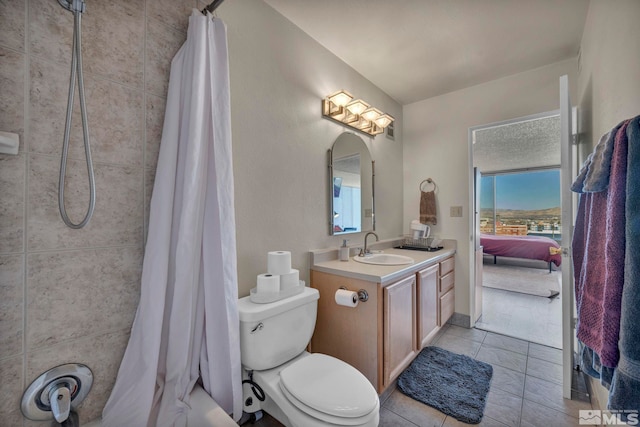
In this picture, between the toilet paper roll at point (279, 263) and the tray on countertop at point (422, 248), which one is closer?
the toilet paper roll at point (279, 263)

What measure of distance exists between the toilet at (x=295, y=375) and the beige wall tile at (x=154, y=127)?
0.82 m

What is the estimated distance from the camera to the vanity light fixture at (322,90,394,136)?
2021 mm

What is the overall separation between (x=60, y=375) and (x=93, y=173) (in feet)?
2.48

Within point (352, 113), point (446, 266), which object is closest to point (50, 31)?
point (352, 113)

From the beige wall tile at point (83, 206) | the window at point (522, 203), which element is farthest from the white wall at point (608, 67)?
the window at point (522, 203)

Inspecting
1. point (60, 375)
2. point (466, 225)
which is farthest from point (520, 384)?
point (60, 375)

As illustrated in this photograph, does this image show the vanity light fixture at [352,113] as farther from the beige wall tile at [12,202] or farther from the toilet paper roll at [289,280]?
the beige wall tile at [12,202]

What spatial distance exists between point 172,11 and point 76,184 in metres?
0.92

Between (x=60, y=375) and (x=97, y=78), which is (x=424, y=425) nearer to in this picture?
(x=60, y=375)

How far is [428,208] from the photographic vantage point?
9.29ft

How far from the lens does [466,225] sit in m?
2.65

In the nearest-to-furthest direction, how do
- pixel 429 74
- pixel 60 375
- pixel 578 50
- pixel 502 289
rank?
pixel 60 375 → pixel 578 50 → pixel 429 74 → pixel 502 289

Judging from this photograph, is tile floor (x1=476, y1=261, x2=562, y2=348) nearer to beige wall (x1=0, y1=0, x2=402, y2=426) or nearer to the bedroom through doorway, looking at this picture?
the bedroom through doorway

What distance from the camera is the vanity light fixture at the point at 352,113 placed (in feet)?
6.63
